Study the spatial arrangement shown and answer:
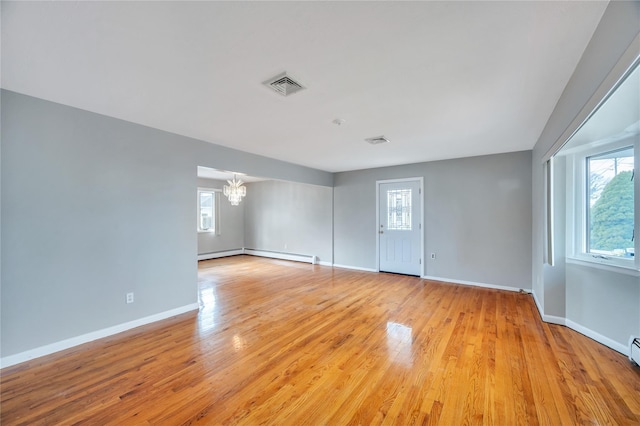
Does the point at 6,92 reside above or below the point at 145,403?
above

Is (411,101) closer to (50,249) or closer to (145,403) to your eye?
(145,403)

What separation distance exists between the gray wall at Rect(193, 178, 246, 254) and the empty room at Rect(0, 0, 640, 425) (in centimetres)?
362

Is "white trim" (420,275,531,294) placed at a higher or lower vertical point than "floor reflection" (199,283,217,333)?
higher

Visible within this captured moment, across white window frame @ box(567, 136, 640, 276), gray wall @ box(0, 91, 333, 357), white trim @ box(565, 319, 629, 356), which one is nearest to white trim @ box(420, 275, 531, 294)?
white trim @ box(565, 319, 629, 356)

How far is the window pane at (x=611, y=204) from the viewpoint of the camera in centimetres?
250

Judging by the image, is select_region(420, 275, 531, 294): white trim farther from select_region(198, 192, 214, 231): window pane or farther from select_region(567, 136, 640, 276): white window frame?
select_region(198, 192, 214, 231): window pane

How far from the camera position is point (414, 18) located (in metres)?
1.39

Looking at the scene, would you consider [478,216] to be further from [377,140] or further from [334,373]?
[334,373]

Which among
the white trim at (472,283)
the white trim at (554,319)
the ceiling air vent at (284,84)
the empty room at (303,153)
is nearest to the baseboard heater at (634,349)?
the empty room at (303,153)

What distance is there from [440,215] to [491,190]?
38.5 inches

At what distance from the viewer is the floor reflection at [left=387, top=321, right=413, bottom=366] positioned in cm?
233

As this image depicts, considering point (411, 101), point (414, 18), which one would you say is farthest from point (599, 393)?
point (414, 18)

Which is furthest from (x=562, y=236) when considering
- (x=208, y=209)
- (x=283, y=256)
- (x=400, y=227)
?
(x=208, y=209)

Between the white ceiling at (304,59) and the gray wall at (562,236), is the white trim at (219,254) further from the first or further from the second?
the gray wall at (562,236)
